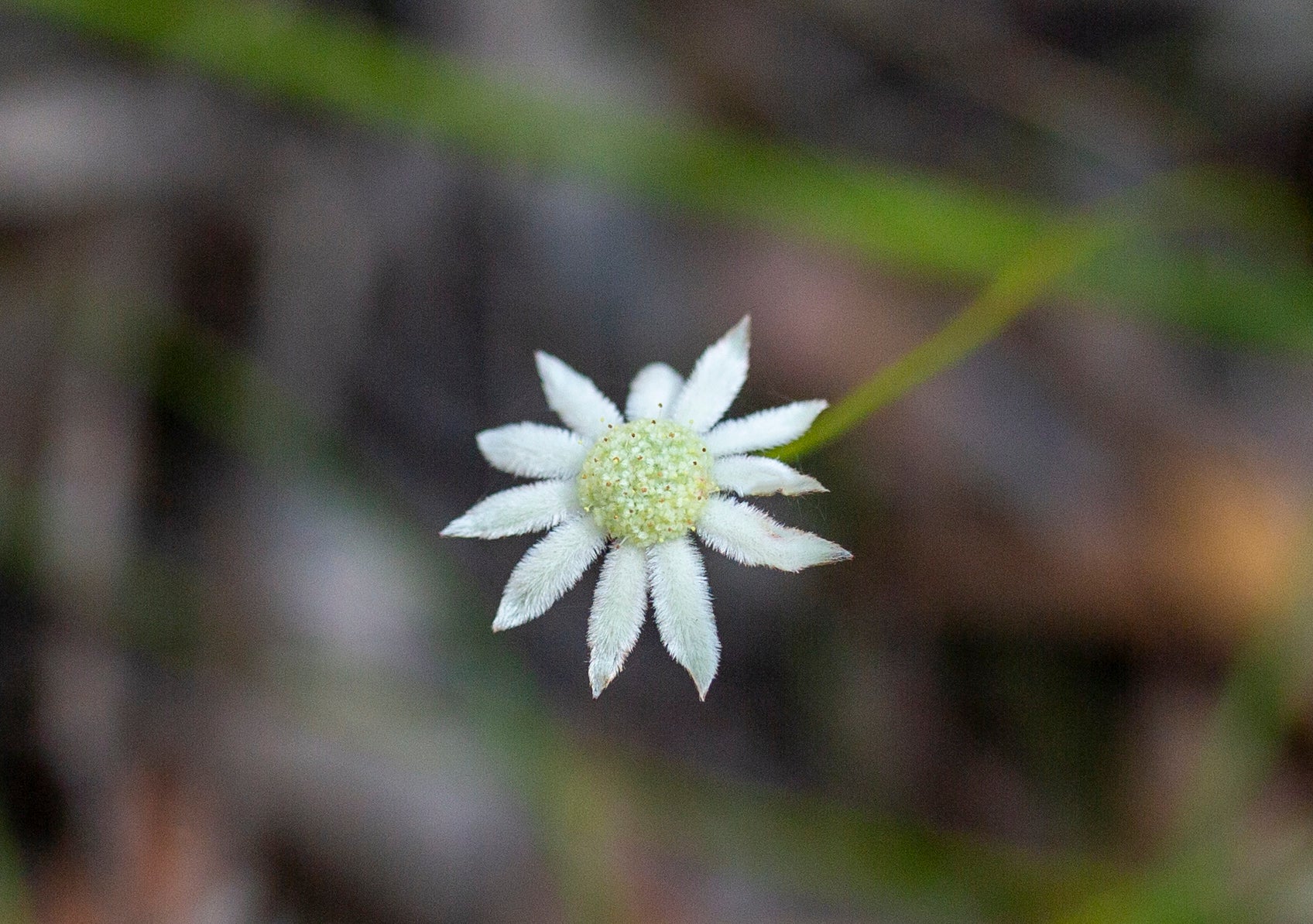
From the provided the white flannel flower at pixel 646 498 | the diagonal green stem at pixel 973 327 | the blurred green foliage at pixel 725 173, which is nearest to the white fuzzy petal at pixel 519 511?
the white flannel flower at pixel 646 498

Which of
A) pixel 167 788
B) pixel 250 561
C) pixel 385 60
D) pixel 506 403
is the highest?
pixel 385 60

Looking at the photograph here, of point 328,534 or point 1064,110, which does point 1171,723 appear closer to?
point 1064,110

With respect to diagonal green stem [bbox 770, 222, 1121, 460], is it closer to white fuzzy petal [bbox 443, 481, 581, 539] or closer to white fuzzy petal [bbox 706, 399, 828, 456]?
white fuzzy petal [bbox 706, 399, 828, 456]

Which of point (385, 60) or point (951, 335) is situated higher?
point (385, 60)

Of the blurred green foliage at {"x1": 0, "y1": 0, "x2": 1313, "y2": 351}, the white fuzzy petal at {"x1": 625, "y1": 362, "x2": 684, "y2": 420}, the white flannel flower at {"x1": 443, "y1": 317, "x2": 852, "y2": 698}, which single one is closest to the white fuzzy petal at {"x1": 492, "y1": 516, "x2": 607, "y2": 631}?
the white flannel flower at {"x1": 443, "y1": 317, "x2": 852, "y2": 698}

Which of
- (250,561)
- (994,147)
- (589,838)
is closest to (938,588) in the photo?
(589,838)

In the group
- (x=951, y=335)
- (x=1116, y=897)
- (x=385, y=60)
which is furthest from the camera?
(x=385, y=60)

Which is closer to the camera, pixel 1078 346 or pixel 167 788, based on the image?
pixel 167 788
